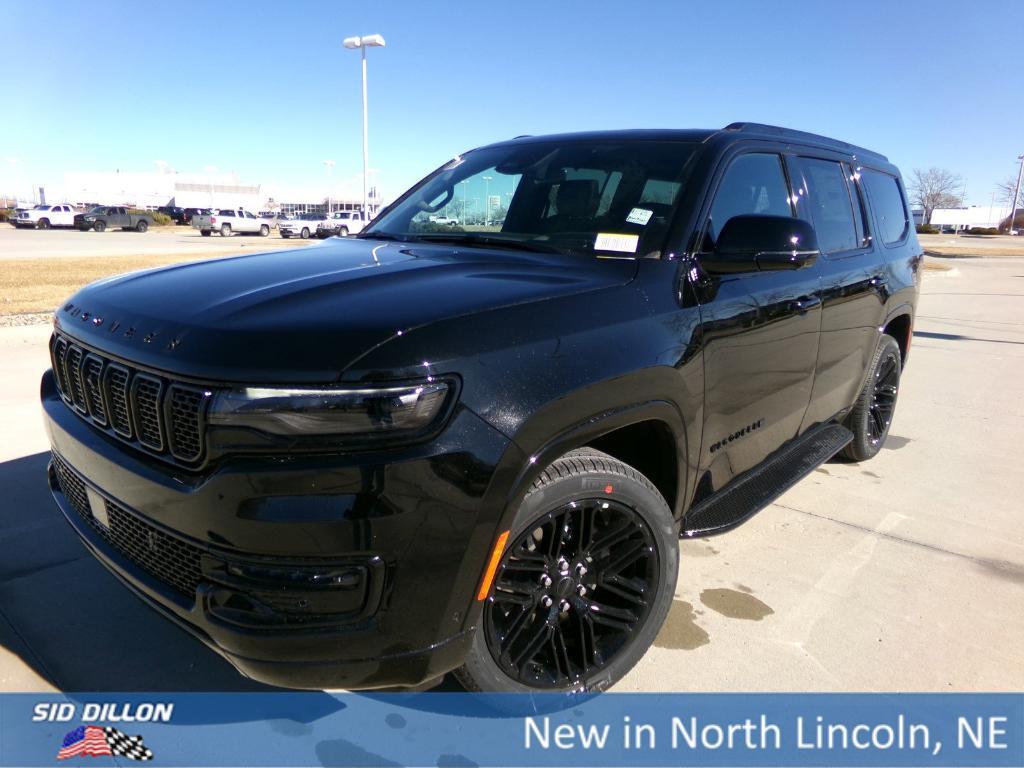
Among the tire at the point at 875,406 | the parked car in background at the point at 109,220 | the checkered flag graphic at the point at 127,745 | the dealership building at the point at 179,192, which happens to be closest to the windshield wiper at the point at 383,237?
the checkered flag graphic at the point at 127,745

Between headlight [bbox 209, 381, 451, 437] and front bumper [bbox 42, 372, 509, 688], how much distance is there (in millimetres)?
73

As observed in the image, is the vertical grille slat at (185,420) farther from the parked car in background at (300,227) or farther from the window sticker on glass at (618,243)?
the parked car in background at (300,227)

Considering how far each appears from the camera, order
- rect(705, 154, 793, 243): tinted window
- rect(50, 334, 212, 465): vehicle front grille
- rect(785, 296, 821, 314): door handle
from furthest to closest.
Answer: rect(785, 296, 821, 314): door handle, rect(705, 154, 793, 243): tinted window, rect(50, 334, 212, 465): vehicle front grille

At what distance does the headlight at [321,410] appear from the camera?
1801 millimetres

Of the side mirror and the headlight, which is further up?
the side mirror

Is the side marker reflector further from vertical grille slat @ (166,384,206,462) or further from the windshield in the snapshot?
the windshield

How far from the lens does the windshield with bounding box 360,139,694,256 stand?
287 centimetres

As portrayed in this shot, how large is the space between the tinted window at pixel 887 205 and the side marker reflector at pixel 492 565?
358 centimetres

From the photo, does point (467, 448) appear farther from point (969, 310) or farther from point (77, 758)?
point (969, 310)

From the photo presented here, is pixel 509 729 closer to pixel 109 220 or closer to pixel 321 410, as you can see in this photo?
pixel 321 410

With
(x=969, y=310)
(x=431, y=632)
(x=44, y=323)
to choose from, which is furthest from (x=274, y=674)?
(x=969, y=310)

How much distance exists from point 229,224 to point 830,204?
143ft

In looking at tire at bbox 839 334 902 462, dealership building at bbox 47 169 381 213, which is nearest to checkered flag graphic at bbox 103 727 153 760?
tire at bbox 839 334 902 462

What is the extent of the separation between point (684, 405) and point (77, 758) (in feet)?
7.32
